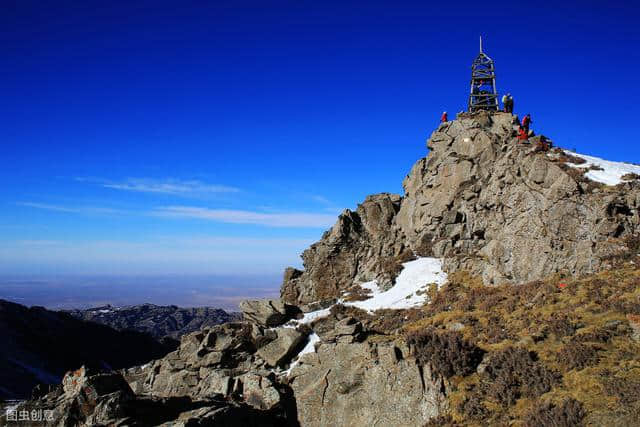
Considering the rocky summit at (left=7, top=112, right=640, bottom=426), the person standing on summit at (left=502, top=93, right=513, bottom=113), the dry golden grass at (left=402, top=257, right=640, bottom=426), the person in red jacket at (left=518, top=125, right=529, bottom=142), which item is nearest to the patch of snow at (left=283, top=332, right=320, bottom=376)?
the rocky summit at (left=7, top=112, right=640, bottom=426)

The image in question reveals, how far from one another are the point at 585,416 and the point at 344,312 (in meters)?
20.0

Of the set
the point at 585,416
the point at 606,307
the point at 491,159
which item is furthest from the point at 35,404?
the point at 491,159

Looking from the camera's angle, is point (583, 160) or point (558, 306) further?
point (583, 160)

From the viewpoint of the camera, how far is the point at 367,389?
18.9 metres

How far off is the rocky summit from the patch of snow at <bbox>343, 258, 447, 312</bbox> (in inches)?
6.6

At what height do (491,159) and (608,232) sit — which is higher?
(491,159)

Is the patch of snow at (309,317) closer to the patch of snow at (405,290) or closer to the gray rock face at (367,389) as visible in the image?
the patch of snow at (405,290)

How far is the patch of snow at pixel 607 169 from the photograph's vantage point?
94.7ft

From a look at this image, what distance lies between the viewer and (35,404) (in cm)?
A: 2141

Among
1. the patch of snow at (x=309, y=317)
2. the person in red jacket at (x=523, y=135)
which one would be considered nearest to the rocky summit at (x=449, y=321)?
the patch of snow at (x=309, y=317)

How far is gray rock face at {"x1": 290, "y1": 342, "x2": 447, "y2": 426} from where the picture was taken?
1758 centimetres

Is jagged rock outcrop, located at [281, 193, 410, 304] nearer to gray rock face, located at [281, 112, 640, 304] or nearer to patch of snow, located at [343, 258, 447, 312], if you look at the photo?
gray rock face, located at [281, 112, 640, 304]

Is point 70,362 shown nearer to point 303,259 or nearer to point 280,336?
point 303,259

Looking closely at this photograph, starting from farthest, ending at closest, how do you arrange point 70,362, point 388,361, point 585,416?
point 70,362 < point 388,361 < point 585,416
